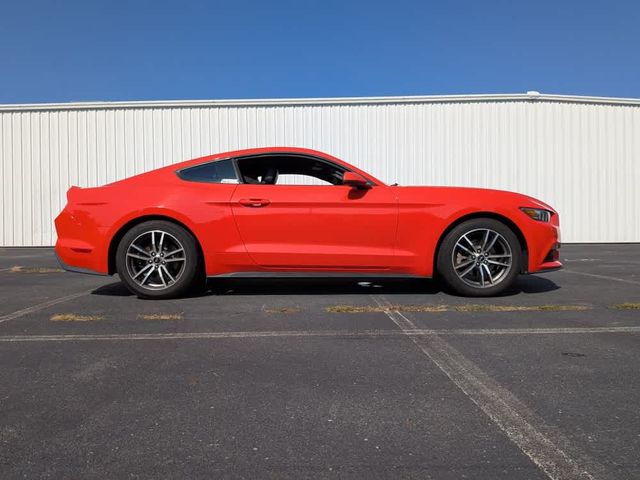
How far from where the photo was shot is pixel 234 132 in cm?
1405

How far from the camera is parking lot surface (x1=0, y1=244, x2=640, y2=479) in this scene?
1.69 meters

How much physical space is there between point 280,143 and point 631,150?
9840 mm

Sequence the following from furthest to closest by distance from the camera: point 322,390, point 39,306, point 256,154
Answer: point 256,154 < point 39,306 < point 322,390

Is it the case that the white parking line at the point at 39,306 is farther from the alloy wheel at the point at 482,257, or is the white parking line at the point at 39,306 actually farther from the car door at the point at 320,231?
the alloy wheel at the point at 482,257

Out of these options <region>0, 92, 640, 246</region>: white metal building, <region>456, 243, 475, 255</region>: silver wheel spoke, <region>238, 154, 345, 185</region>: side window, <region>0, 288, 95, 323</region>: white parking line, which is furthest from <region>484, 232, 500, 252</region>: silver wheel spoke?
<region>0, 92, 640, 246</region>: white metal building

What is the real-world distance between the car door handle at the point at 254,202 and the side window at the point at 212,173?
262 millimetres

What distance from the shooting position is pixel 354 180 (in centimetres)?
464

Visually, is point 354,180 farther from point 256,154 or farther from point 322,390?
point 322,390

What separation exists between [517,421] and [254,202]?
321 cm

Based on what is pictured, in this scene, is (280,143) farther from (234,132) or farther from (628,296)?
(628,296)

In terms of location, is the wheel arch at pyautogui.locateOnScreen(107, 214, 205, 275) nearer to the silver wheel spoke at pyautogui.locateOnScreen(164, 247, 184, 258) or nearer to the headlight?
the silver wheel spoke at pyautogui.locateOnScreen(164, 247, 184, 258)

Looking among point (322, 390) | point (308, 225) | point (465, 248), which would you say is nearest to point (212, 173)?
point (308, 225)

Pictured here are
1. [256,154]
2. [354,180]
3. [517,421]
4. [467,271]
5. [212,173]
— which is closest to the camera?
[517,421]

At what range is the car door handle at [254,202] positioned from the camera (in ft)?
15.4
